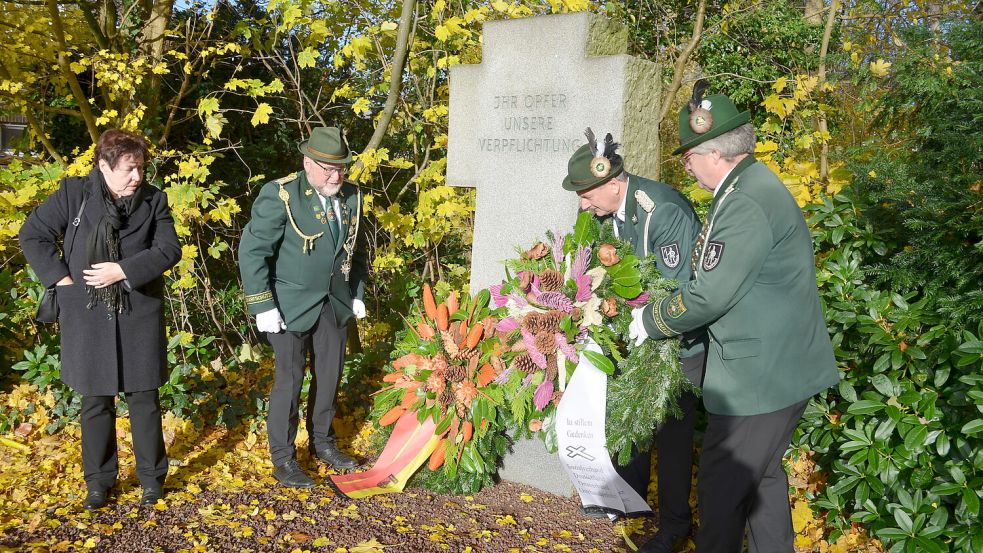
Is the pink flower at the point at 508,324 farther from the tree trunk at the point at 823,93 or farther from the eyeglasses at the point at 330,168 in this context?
the tree trunk at the point at 823,93

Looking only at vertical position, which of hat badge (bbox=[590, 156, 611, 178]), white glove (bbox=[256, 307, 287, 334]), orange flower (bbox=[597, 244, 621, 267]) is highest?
hat badge (bbox=[590, 156, 611, 178])

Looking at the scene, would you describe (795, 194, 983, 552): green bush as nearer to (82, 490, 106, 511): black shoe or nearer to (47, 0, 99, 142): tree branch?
(82, 490, 106, 511): black shoe

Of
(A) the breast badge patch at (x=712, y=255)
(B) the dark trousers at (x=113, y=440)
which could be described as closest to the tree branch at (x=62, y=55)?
(B) the dark trousers at (x=113, y=440)

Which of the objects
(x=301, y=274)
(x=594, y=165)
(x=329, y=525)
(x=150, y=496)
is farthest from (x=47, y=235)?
(x=594, y=165)

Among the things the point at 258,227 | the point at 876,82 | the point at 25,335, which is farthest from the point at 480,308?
the point at 25,335

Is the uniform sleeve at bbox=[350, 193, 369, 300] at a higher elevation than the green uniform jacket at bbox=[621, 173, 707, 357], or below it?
below

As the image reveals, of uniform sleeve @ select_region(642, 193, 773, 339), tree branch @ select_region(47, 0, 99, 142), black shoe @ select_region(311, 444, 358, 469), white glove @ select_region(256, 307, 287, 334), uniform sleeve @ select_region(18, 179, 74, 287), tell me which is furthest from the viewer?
tree branch @ select_region(47, 0, 99, 142)

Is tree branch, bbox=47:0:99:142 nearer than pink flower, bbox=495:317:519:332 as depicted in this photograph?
No

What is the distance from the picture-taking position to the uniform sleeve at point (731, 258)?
2625 millimetres

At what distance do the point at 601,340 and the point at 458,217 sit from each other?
2.73 metres

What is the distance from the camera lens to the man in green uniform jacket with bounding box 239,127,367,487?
167 inches

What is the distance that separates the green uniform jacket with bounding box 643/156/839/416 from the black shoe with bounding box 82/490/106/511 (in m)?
3.08

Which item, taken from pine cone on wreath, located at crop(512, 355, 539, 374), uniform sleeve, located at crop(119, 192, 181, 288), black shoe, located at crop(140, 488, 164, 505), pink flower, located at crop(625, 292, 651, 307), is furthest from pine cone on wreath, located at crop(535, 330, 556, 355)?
→ black shoe, located at crop(140, 488, 164, 505)

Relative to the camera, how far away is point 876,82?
16.5ft
